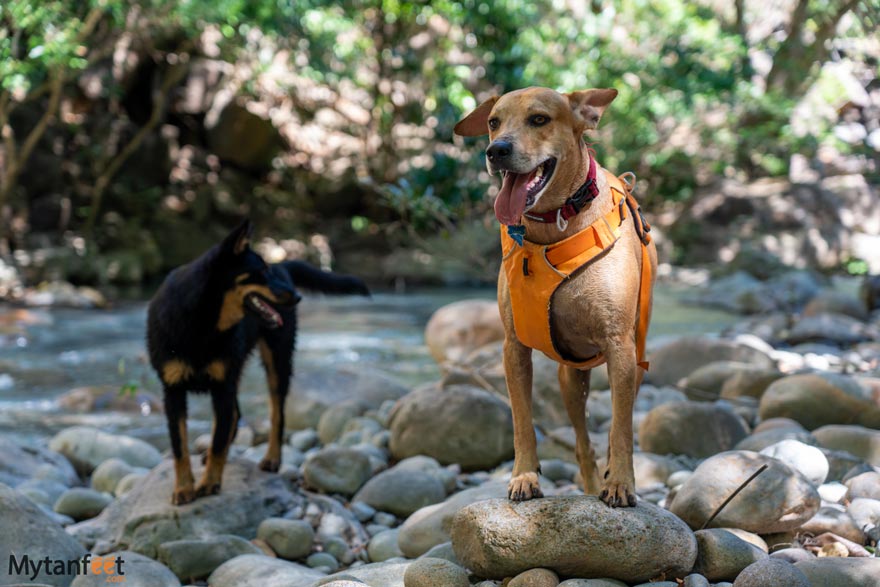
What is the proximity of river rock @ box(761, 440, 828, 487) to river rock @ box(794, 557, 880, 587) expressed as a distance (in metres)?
1.16

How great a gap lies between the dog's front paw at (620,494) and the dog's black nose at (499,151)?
1.33 m

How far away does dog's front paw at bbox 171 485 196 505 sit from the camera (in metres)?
5.11

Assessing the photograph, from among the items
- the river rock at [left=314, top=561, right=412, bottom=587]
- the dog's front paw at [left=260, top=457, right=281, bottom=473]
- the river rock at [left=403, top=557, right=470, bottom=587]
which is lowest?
the dog's front paw at [left=260, top=457, right=281, bottom=473]

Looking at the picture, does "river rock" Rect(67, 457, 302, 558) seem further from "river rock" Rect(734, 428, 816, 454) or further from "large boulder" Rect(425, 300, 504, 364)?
"large boulder" Rect(425, 300, 504, 364)

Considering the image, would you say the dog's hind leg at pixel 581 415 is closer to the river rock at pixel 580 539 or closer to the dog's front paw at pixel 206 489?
the river rock at pixel 580 539

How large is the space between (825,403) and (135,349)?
10.9 metres

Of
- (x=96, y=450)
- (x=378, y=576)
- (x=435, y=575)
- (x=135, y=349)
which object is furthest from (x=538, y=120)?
(x=135, y=349)

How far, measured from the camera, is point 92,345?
13906mm

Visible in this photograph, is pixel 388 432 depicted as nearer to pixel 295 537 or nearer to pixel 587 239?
pixel 295 537

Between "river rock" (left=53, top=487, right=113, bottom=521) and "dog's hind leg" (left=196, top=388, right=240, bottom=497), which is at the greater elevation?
"dog's hind leg" (left=196, top=388, right=240, bottom=497)

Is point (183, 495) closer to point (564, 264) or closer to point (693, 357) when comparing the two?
point (564, 264)

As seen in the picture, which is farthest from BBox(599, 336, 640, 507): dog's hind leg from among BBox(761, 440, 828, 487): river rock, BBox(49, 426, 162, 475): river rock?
BBox(49, 426, 162, 475): river rock

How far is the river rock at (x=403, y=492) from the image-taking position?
17.8 feet

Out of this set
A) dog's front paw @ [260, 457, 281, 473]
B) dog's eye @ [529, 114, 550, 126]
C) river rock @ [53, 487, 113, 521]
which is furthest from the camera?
dog's front paw @ [260, 457, 281, 473]
